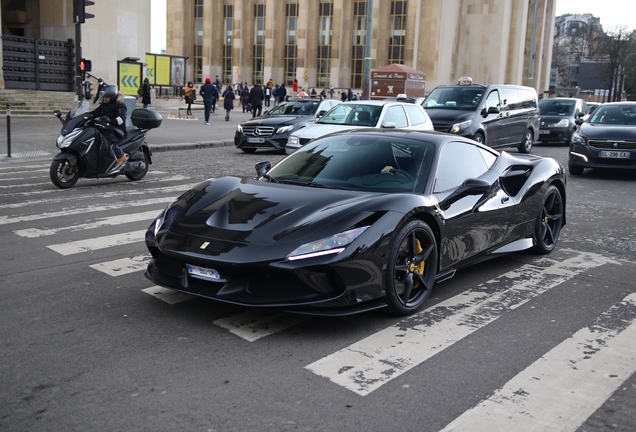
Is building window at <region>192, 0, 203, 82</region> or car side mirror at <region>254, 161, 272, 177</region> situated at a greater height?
building window at <region>192, 0, 203, 82</region>

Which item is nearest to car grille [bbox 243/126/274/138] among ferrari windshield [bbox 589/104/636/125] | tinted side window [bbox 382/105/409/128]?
tinted side window [bbox 382/105/409/128]

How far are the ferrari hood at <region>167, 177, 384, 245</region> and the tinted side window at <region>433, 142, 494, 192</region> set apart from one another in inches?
32.5

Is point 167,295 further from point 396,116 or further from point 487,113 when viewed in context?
point 487,113

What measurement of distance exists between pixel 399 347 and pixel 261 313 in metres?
1.16

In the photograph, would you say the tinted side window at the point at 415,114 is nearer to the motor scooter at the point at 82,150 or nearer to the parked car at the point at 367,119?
the parked car at the point at 367,119

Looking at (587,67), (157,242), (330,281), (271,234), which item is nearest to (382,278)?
(330,281)

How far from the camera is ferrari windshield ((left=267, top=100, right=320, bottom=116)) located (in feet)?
68.9

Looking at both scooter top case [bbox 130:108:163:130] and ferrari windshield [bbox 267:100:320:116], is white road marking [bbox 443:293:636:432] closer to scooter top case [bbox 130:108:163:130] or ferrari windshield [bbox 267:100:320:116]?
Answer: scooter top case [bbox 130:108:163:130]

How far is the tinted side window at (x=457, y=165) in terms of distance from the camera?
19.6ft

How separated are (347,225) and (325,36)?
78.3m

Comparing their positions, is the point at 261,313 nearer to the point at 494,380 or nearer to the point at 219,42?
the point at 494,380

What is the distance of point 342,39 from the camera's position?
7894cm

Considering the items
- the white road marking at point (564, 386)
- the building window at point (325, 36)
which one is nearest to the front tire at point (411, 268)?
the white road marking at point (564, 386)

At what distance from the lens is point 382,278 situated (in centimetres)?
494
